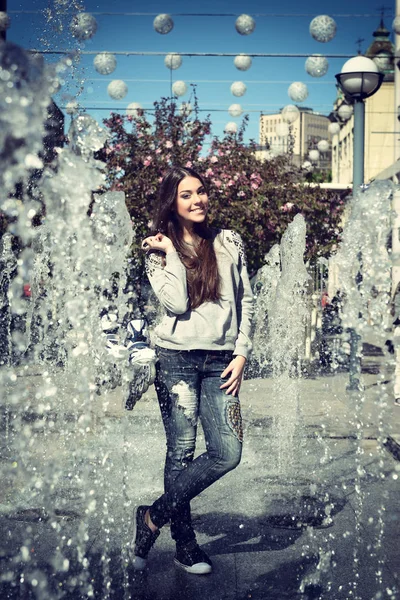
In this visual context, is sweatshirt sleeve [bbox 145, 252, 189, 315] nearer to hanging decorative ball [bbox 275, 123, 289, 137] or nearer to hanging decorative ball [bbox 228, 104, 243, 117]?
hanging decorative ball [bbox 228, 104, 243, 117]

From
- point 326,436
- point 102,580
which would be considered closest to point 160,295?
point 102,580

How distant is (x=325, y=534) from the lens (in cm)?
418

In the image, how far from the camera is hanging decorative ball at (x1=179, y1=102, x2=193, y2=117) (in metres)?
14.8

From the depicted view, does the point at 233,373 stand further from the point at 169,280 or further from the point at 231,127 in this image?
the point at 231,127

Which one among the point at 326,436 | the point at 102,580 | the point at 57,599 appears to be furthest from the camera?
the point at 326,436

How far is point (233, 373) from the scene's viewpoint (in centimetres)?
344

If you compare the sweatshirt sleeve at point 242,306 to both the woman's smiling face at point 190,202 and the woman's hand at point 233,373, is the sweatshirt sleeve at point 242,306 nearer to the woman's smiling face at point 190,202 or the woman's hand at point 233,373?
the woman's hand at point 233,373

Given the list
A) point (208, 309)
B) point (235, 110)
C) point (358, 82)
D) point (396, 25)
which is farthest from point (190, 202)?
point (235, 110)

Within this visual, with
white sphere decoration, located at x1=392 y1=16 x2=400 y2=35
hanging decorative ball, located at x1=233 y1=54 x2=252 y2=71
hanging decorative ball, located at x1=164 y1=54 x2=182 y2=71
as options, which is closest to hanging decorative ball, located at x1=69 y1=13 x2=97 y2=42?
hanging decorative ball, located at x1=164 y1=54 x2=182 y2=71

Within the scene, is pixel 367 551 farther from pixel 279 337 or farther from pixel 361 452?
pixel 279 337

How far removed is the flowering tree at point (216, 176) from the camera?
13.7 meters

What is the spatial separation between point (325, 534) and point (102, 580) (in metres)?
1.25

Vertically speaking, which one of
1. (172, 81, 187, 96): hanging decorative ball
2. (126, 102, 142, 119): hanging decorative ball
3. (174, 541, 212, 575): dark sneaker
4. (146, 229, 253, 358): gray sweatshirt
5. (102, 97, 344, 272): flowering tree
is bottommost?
(174, 541, 212, 575): dark sneaker

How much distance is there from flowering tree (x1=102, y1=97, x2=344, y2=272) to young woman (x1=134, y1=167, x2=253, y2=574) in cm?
980
